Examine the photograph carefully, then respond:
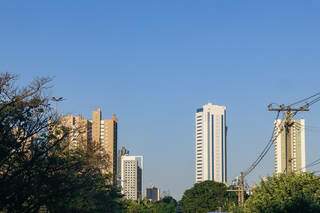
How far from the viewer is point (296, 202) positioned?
41.0 metres

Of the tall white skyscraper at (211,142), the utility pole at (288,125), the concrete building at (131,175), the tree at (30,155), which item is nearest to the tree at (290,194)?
the utility pole at (288,125)

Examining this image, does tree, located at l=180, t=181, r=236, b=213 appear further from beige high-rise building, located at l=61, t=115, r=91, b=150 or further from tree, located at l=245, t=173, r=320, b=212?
tree, located at l=245, t=173, r=320, b=212

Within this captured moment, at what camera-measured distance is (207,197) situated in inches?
4801

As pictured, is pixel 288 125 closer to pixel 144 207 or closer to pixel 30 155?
pixel 30 155

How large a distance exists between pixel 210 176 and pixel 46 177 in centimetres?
13113

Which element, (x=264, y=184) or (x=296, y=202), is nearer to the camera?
(x=296, y=202)

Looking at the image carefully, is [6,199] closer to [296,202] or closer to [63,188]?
[63,188]

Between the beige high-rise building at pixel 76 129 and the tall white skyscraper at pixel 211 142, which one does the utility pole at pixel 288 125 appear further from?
the tall white skyscraper at pixel 211 142

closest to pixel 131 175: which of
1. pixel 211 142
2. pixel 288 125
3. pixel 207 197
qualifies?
pixel 211 142

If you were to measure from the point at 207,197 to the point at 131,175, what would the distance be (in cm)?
6114

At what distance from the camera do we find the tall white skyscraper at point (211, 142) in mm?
147375

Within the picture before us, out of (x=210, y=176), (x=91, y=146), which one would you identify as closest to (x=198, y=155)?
(x=210, y=176)

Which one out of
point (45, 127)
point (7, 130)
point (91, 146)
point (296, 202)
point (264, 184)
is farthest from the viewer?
point (91, 146)

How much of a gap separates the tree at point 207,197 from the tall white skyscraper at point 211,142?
21.9 metres
